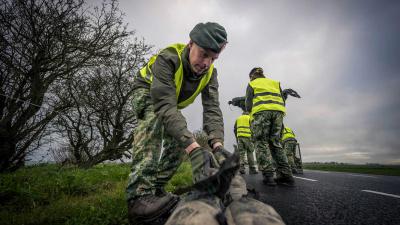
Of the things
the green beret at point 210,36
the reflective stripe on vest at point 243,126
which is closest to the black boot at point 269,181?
the green beret at point 210,36

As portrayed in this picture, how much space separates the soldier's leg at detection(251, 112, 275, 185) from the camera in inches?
170

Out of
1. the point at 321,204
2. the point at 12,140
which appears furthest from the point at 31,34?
the point at 321,204

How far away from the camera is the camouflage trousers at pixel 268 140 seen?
4301mm

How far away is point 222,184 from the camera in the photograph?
109 centimetres

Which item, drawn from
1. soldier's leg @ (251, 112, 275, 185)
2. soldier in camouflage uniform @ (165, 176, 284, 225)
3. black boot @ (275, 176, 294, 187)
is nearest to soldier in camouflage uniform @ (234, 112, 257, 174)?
soldier's leg @ (251, 112, 275, 185)

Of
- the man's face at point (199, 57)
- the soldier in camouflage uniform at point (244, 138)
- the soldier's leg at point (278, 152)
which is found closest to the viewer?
the man's face at point (199, 57)

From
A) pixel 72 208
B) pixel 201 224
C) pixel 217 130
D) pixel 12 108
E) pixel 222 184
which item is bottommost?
pixel 72 208

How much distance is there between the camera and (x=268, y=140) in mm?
4570

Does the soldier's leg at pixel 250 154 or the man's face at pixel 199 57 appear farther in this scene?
the soldier's leg at pixel 250 154

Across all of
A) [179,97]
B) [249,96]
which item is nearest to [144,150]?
[179,97]

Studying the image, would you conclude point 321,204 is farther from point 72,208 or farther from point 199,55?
point 72,208

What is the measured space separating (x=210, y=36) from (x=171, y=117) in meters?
0.72

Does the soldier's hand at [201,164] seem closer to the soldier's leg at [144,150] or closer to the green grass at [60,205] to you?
the soldier's leg at [144,150]

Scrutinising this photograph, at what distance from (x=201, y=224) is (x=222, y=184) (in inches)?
10.1
